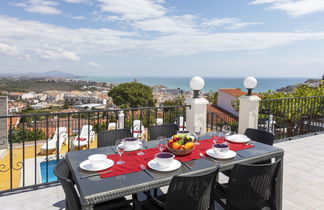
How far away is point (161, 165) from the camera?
1.81 metres

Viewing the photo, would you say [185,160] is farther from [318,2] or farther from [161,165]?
[318,2]

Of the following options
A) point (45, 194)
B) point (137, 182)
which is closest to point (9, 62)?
point (45, 194)

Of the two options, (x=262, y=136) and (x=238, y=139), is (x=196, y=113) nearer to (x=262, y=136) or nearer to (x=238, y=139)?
(x=262, y=136)

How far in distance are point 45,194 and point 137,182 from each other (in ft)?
6.29

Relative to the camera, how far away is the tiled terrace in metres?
2.61

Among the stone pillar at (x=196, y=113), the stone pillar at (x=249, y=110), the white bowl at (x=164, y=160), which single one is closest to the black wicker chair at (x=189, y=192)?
the white bowl at (x=164, y=160)

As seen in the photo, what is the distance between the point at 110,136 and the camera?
9.27 feet

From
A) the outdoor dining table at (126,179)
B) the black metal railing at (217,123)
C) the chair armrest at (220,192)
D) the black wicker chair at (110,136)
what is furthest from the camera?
the black metal railing at (217,123)

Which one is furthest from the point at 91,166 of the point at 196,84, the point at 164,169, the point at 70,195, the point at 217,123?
the point at 217,123

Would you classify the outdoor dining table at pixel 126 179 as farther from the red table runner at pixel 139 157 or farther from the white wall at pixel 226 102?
the white wall at pixel 226 102

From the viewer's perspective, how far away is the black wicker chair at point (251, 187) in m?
1.74

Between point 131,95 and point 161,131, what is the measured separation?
2538 cm

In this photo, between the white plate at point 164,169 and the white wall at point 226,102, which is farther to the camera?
the white wall at point 226,102

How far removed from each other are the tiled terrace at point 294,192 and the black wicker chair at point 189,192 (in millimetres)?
1517
